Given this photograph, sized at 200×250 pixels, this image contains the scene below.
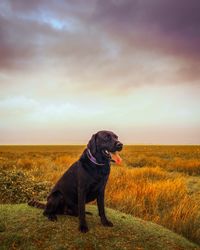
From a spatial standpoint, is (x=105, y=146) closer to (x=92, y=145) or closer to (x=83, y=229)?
(x=92, y=145)

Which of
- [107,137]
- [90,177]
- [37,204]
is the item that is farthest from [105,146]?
[37,204]

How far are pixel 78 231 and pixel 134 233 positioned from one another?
2.60 feet

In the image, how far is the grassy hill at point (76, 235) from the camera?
4.37 m

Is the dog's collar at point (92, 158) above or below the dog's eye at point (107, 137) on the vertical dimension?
below

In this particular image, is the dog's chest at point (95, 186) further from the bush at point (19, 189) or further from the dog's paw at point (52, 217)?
the bush at point (19, 189)

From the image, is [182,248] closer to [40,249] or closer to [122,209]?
[40,249]

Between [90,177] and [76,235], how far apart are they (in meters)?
0.78

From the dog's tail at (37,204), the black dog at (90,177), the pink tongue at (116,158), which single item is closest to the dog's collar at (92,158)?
the black dog at (90,177)

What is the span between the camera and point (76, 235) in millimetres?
4551

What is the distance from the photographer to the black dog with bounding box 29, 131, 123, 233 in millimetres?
4734

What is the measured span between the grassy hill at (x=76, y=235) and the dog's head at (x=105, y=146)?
100 cm

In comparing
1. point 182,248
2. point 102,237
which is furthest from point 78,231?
point 182,248

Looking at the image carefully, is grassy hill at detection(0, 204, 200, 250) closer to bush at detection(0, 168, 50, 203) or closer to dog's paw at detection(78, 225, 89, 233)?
dog's paw at detection(78, 225, 89, 233)

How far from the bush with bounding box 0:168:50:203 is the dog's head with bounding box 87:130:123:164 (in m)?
3.62
